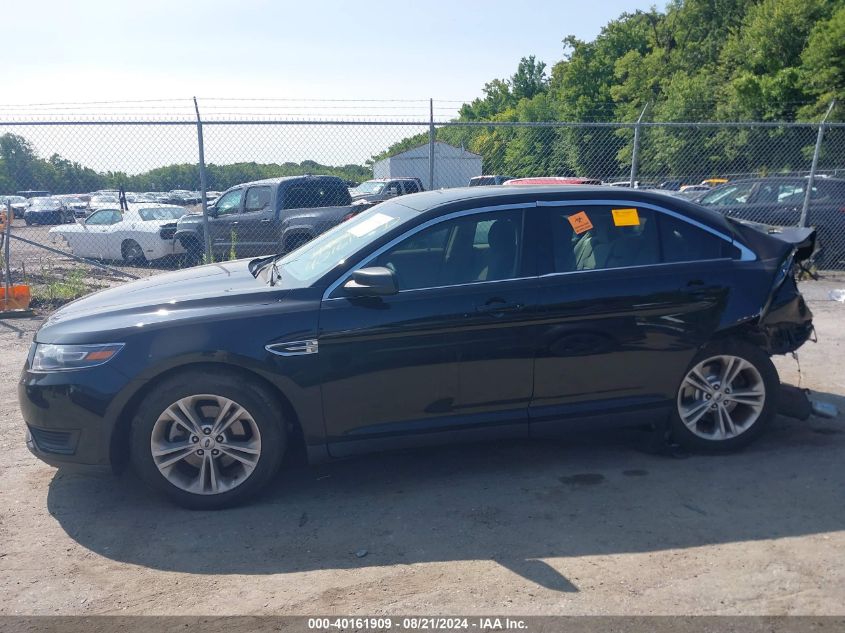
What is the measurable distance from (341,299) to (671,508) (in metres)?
2.16

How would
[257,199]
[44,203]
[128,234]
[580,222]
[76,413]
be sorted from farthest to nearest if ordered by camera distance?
1. [44,203]
2. [128,234]
3. [257,199]
4. [580,222]
5. [76,413]

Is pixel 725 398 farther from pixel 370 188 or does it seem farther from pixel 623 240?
pixel 370 188

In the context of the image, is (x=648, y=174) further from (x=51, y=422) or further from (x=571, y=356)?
(x=51, y=422)

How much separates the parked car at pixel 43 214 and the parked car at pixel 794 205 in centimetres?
1400

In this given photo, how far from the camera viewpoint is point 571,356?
14.7ft

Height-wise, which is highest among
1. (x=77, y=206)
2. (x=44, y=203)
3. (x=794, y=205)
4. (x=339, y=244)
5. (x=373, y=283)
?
(x=339, y=244)

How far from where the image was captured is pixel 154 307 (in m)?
4.29

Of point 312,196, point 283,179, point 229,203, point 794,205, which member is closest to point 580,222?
point 312,196

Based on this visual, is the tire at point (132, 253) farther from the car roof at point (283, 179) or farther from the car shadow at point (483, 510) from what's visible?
the car shadow at point (483, 510)

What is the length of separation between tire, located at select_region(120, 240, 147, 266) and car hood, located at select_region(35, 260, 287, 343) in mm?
11429

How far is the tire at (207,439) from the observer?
4.07m

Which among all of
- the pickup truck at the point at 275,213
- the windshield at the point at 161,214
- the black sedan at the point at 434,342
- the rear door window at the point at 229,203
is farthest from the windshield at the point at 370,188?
the black sedan at the point at 434,342

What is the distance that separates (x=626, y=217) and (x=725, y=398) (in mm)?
1317

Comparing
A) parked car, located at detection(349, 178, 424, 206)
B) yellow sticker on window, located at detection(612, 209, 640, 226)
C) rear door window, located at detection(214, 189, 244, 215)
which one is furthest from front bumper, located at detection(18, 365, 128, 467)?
parked car, located at detection(349, 178, 424, 206)
